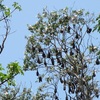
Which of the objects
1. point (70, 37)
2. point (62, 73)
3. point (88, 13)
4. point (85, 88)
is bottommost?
point (85, 88)

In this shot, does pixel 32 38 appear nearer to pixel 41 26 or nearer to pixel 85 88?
pixel 41 26

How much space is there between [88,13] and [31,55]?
5753mm

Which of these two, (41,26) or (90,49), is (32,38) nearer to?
(41,26)

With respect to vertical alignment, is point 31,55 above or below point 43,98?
above

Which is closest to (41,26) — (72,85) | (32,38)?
(32,38)

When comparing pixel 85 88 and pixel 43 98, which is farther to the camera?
pixel 43 98

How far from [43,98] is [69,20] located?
743cm

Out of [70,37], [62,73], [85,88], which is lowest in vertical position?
[85,88]

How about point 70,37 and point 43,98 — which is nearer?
point 70,37

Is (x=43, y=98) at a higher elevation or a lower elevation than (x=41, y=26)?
lower

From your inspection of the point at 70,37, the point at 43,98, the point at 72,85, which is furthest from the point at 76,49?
the point at 43,98

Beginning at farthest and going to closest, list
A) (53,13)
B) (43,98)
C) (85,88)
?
(43,98), (53,13), (85,88)

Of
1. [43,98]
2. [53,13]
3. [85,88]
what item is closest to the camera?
[85,88]

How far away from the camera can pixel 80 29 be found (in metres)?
24.4
